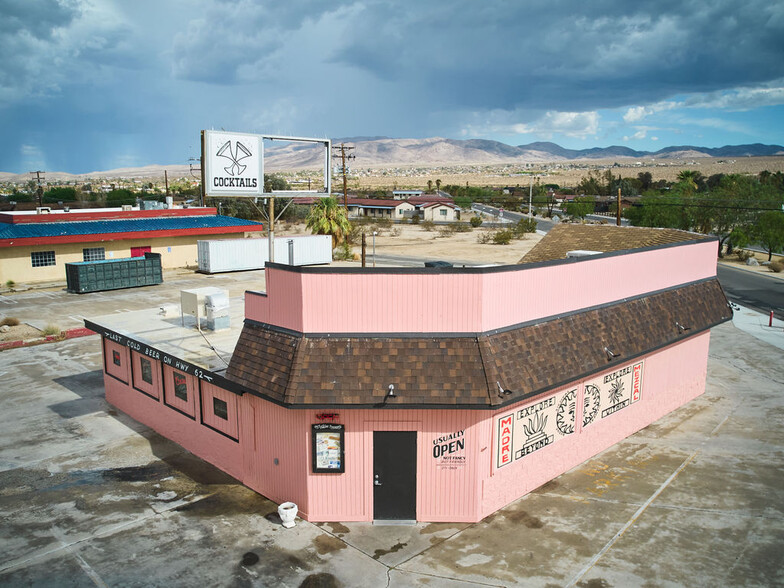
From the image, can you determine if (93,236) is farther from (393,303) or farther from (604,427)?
(604,427)

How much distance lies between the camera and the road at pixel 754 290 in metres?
37.2

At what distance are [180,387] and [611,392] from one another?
1162 centimetres

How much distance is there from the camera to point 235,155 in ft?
58.1

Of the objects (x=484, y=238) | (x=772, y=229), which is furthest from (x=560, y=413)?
(x=484, y=238)

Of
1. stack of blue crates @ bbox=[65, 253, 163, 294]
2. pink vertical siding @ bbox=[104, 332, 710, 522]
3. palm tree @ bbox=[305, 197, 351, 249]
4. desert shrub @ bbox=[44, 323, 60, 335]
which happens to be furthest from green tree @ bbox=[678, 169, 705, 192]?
pink vertical siding @ bbox=[104, 332, 710, 522]

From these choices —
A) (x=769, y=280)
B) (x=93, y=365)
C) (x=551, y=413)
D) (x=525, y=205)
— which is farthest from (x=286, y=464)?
(x=525, y=205)

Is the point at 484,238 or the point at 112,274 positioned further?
the point at 484,238

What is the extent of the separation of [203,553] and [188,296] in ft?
30.7

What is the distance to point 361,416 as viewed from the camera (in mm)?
12602

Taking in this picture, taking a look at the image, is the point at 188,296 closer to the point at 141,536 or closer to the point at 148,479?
the point at 148,479

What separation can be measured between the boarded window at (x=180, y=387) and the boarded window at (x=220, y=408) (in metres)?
1.51

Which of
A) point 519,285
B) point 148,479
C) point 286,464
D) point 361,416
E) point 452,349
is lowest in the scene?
point 148,479

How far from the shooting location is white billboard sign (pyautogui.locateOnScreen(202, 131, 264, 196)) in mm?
17016

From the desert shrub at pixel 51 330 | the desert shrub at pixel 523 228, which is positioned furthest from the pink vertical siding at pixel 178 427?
the desert shrub at pixel 523 228
